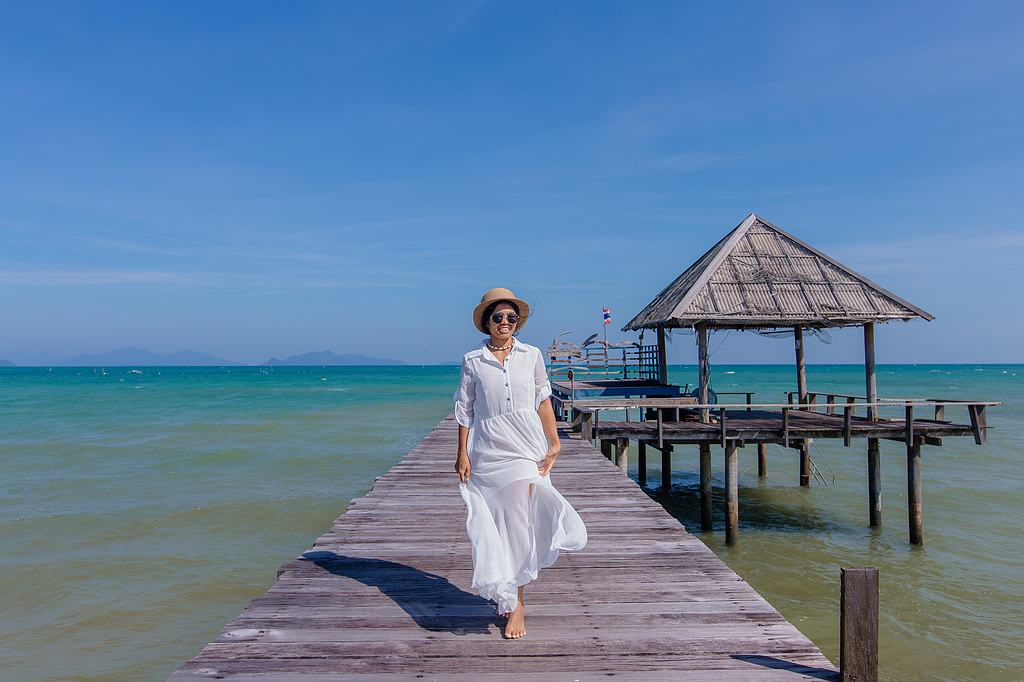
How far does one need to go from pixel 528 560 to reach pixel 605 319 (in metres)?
22.3

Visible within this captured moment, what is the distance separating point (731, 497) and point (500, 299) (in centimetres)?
1011

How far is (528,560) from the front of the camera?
4.02 metres

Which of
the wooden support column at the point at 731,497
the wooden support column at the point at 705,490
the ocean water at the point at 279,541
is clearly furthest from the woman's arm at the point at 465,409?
the wooden support column at the point at 705,490

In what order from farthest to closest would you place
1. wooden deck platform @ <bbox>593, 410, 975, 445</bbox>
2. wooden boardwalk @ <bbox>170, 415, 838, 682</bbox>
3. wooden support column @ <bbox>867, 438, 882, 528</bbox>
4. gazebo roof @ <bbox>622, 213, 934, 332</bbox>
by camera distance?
wooden support column @ <bbox>867, 438, 882, 528</bbox> → gazebo roof @ <bbox>622, 213, 934, 332</bbox> → wooden deck platform @ <bbox>593, 410, 975, 445</bbox> → wooden boardwalk @ <bbox>170, 415, 838, 682</bbox>

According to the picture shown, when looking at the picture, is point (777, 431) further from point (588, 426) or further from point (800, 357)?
point (800, 357)

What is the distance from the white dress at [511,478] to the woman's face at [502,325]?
3.6 inches

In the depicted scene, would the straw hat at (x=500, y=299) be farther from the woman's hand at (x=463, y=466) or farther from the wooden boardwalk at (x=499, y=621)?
the wooden boardwalk at (x=499, y=621)

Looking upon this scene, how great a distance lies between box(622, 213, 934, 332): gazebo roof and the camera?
1396 cm

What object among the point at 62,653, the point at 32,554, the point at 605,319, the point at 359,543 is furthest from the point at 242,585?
the point at 605,319

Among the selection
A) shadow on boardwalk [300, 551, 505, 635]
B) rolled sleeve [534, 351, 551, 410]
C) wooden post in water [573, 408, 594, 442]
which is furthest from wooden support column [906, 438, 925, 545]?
rolled sleeve [534, 351, 551, 410]

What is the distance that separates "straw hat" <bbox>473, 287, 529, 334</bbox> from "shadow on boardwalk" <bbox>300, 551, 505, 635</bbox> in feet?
5.80

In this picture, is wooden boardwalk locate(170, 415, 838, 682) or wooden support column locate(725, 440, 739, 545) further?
wooden support column locate(725, 440, 739, 545)

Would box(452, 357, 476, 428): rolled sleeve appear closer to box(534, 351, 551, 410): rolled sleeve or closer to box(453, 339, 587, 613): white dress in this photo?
box(453, 339, 587, 613): white dress

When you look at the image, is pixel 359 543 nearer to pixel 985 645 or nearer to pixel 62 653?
pixel 62 653
